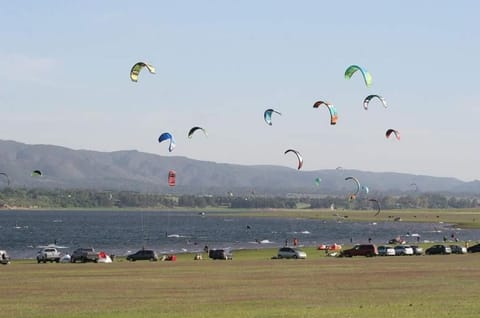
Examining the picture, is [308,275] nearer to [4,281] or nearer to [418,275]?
[418,275]

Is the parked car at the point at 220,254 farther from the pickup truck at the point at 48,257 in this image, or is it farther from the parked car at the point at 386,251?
the parked car at the point at 386,251

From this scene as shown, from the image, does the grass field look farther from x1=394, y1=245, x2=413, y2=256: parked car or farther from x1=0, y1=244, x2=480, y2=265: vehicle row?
x1=394, y1=245, x2=413, y2=256: parked car

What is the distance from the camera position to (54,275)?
4812cm

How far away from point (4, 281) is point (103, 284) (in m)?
5.03

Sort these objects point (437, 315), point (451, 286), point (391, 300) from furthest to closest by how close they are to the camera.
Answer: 1. point (451, 286)
2. point (391, 300)
3. point (437, 315)

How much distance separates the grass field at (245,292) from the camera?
97.5ft

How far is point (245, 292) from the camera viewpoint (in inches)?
1447

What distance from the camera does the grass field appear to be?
2972 centimetres

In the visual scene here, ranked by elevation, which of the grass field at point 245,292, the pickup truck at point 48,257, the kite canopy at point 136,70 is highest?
the kite canopy at point 136,70

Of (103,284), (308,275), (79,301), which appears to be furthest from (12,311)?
(308,275)

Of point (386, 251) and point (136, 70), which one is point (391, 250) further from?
point (136, 70)

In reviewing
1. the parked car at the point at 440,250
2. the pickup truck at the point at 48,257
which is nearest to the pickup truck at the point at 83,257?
the pickup truck at the point at 48,257

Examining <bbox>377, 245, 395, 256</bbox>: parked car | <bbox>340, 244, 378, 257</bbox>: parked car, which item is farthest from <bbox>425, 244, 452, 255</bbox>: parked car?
<bbox>340, 244, 378, 257</bbox>: parked car

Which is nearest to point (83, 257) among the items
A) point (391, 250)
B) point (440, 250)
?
point (391, 250)
